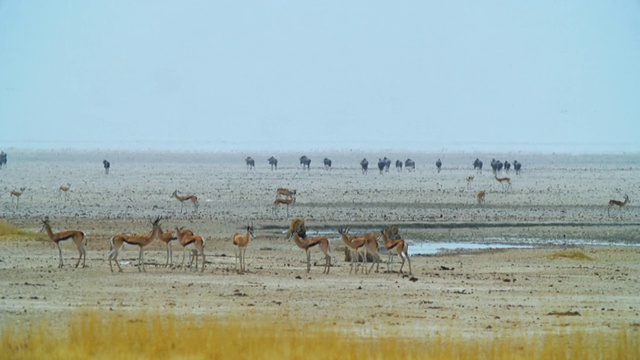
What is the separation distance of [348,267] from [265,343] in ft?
34.0

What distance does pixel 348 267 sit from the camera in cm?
2302

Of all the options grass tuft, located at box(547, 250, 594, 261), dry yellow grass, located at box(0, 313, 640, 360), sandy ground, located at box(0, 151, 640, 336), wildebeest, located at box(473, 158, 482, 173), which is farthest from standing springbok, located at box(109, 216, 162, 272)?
wildebeest, located at box(473, 158, 482, 173)

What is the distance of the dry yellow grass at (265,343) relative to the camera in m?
12.3

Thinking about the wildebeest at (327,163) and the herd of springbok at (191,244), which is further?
the wildebeest at (327,163)

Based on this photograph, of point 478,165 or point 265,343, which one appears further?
point 478,165

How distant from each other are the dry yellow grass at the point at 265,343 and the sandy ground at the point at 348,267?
2.61ft

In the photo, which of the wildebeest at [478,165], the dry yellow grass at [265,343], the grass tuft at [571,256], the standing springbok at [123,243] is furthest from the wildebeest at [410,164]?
the dry yellow grass at [265,343]

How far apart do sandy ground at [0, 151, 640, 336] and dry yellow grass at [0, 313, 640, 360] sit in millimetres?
794

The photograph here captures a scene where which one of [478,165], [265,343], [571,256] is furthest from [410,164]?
[265,343]

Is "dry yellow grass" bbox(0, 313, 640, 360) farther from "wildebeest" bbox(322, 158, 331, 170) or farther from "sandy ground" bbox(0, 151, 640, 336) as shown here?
"wildebeest" bbox(322, 158, 331, 170)

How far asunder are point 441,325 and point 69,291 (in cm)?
630

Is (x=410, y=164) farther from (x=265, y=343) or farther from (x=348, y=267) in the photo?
(x=265, y=343)

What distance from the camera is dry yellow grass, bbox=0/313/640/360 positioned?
484 inches

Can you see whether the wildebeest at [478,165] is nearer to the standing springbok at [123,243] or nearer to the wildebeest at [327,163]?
the wildebeest at [327,163]
